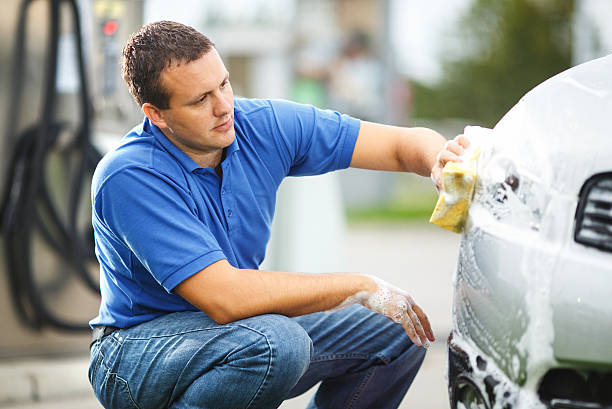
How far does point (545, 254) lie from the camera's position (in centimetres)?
160

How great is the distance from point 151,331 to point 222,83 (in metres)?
0.66

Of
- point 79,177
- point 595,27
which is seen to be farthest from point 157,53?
point 595,27

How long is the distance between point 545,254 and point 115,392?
3.83 feet

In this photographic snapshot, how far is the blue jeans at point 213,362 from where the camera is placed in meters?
1.98

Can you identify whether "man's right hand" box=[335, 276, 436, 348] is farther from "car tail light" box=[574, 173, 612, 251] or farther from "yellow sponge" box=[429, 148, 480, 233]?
"car tail light" box=[574, 173, 612, 251]

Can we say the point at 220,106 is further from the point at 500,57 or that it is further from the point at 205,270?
the point at 500,57

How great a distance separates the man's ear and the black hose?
1834 mm

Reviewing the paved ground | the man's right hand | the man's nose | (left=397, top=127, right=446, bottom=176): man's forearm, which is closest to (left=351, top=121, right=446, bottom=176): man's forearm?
(left=397, top=127, right=446, bottom=176): man's forearm

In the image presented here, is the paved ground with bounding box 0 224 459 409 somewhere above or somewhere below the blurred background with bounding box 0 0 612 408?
below

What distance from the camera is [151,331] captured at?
209 cm

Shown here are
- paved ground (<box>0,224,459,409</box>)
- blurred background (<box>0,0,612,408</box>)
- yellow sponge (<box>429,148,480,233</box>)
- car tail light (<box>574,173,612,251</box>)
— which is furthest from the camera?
blurred background (<box>0,0,612,408</box>)

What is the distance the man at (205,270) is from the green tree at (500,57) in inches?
518

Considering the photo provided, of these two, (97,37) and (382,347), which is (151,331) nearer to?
(382,347)

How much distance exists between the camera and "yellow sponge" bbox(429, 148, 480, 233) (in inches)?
72.4
